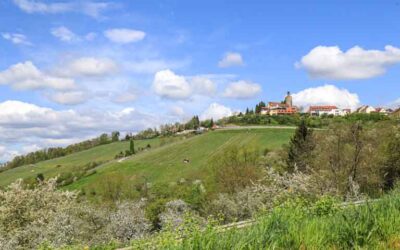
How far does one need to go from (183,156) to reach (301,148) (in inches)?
2257

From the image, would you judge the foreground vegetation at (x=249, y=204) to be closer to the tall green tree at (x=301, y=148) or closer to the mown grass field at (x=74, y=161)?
the tall green tree at (x=301, y=148)

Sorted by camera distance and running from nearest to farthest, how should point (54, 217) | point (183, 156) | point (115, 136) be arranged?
point (54, 217) → point (183, 156) → point (115, 136)

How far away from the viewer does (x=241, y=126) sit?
487ft

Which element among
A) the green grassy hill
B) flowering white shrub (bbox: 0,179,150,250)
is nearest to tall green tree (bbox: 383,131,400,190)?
flowering white shrub (bbox: 0,179,150,250)

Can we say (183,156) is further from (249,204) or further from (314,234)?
(314,234)

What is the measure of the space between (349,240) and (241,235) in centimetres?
125

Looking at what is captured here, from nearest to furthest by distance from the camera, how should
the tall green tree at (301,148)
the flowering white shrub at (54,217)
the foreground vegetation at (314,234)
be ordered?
the foreground vegetation at (314,234)
the flowering white shrub at (54,217)
the tall green tree at (301,148)

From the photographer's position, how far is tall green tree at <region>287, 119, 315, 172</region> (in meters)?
65.4

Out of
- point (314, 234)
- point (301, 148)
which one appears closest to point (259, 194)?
point (301, 148)

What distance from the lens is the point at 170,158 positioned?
122m

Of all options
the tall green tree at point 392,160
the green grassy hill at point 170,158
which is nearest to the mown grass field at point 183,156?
the green grassy hill at point 170,158

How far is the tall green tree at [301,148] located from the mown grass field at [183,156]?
3477 centimetres

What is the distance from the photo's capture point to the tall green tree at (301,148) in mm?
65375

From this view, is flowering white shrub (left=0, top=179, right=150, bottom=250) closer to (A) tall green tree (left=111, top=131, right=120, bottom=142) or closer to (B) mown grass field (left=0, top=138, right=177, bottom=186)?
(B) mown grass field (left=0, top=138, right=177, bottom=186)
